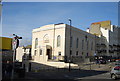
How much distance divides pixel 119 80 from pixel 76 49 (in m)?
43.8

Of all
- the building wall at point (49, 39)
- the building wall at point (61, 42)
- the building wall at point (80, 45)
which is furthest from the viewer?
the building wall at point (80, 45)

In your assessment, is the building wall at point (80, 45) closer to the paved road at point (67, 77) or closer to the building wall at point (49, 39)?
the building wall at point (49, 39)

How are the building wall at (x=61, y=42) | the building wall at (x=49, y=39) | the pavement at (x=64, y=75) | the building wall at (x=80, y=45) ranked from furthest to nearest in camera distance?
the building wall at (x=80, y=45), the building wall at (x=49, y=39), the building wall at (x=61, y=42), the pavement at (x=64, y=75)

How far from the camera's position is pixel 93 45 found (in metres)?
75.9

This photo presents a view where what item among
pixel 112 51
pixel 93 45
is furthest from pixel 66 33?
pixel 112 51

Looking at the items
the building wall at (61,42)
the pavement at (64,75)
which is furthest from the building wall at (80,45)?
the pavement at (64,75)

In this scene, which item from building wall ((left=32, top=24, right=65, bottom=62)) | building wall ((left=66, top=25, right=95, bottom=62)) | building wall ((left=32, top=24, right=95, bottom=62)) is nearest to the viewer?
building wall ((left=32, top=24, right=95, bottom=62))

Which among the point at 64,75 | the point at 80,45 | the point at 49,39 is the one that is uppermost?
the point at 49,39

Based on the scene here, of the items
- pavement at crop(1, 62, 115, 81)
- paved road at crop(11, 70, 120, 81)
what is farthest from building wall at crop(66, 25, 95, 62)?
paved road at crop(11, 70, 120, 81)

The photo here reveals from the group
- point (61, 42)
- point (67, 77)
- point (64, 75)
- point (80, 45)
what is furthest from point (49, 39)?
point (67, 77)

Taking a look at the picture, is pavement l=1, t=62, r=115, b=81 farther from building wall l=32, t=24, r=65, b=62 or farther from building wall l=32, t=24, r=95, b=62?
building wall l=32, t=24, r=65, b=62

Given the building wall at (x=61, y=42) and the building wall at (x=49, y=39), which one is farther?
the building wall at (x=49, y=39)

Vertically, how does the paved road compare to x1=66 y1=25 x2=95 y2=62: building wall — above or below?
below

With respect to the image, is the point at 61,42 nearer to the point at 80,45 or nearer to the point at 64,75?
the point at 80,45
